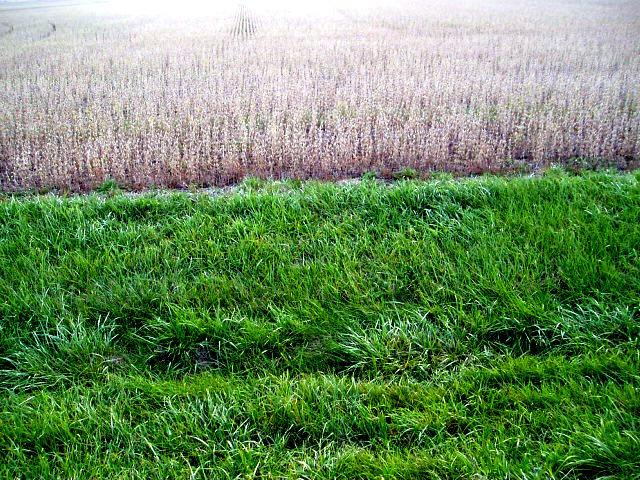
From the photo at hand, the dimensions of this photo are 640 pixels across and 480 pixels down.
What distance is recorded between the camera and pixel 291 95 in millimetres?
6820

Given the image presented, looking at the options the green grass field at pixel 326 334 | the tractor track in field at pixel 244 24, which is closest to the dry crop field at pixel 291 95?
the tractor track in field at pixel 244 24

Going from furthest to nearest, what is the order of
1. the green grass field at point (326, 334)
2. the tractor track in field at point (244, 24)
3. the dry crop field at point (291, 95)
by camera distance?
the tractor track in field at point (244, 24) < the dry crop field at point (291, 95) < the green grass field at point (326, 334)

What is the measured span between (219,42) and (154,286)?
6817 mm

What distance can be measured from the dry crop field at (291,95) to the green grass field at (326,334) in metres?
1.18

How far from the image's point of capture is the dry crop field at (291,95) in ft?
17.6

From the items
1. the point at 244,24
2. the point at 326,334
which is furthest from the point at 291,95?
the point at 326,334

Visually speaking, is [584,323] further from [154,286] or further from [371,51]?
[371,51]

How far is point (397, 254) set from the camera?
3.40 m

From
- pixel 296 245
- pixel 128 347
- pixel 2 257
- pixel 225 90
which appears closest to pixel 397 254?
pixel 296 245

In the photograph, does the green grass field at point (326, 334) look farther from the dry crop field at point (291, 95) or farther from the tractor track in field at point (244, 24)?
the tractor track in field at point (244, 24)

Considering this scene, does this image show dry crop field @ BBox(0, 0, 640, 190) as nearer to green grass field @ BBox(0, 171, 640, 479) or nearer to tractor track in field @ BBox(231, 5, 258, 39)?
tractor track in field @ BBox(231, 5, 258, 39)

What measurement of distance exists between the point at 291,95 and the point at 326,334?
183 inches

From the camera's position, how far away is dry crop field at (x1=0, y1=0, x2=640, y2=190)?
5.35 metres

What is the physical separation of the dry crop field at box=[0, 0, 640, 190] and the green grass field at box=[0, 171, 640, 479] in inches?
46.5
